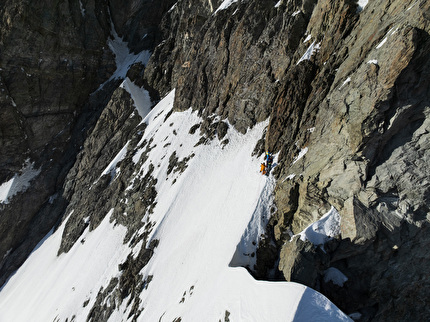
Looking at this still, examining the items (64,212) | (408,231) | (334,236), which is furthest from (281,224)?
(64,212)

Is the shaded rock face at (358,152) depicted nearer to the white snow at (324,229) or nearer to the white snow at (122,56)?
the white snow at (324,229)

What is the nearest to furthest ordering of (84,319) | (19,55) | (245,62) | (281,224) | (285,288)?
1. (285,288)
2. (281,224)
3. (84,319)
4. (245,62)
5. (19,55)

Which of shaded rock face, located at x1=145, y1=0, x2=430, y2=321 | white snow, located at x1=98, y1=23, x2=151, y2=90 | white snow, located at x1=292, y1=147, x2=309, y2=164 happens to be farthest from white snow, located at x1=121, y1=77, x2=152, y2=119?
white snow, located at x1=292, y1=147, x2=309, y2=164

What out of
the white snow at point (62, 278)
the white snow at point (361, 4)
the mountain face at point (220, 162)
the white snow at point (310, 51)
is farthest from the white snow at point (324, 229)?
the white snow at point (62, 278)

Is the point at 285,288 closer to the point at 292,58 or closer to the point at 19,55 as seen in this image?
the point at 292,58

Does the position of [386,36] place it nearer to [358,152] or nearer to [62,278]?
[358,152]

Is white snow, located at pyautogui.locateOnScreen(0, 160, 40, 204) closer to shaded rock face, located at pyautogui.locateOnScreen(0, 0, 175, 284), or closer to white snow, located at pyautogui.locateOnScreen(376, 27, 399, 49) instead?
shaded rock face, located at pyautogui.locateOnScreen(0, 0, 175, 284)

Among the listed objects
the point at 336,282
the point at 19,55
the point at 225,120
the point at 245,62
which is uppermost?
the point at 19,55

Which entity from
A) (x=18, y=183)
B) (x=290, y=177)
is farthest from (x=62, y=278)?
(x=290, y=177)
